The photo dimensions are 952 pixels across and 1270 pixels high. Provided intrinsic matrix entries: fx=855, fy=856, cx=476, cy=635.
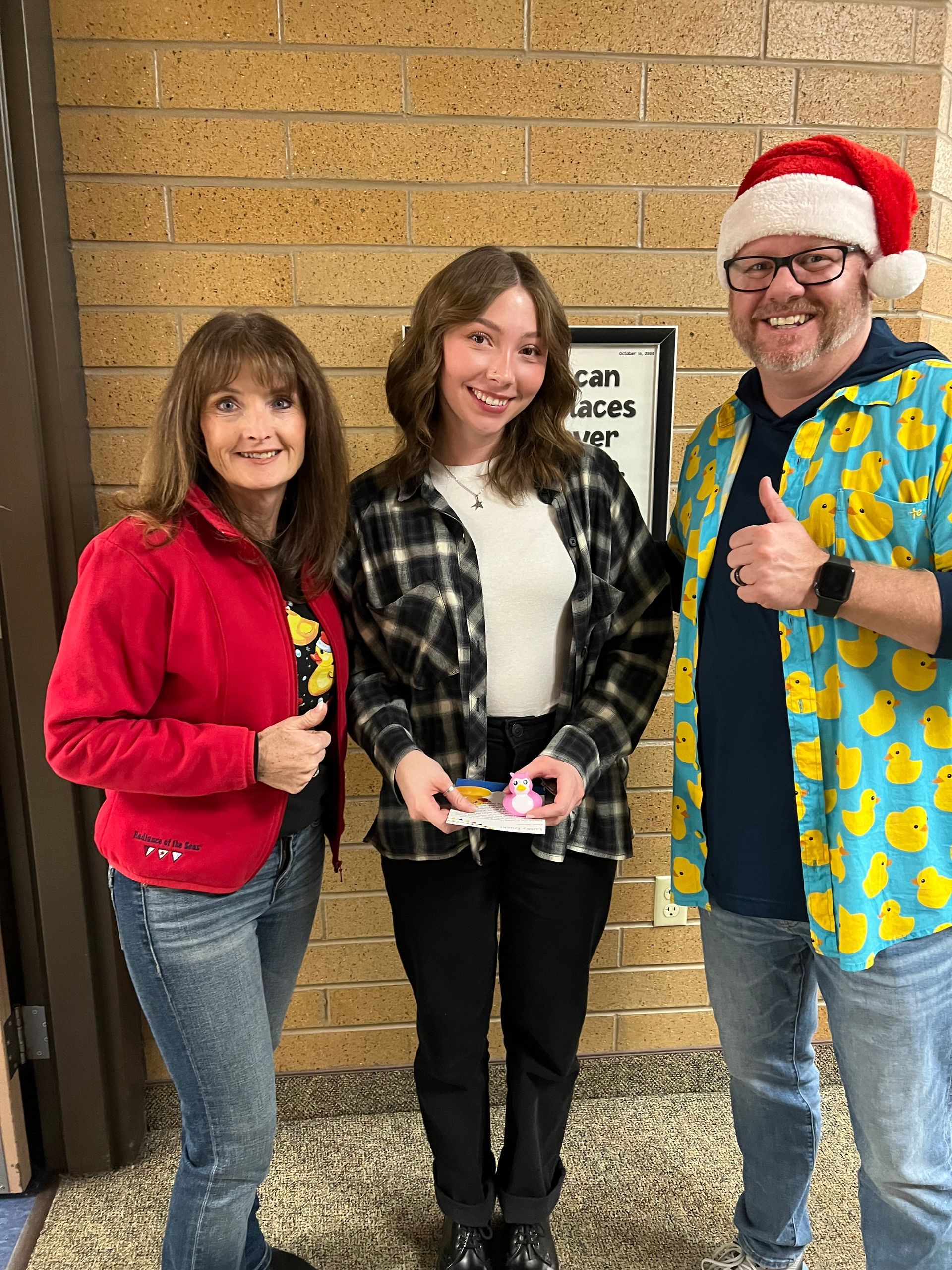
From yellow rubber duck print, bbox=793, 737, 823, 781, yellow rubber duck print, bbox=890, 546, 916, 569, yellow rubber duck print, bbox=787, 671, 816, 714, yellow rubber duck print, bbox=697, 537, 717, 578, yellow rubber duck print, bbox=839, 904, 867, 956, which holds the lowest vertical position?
yellow rubber duck print, bbox=839, 904, 867, 956

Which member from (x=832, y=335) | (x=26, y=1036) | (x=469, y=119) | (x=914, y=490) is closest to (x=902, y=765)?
(x=914, y=490)

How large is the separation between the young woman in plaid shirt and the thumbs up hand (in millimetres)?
325

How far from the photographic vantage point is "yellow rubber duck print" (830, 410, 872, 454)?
1244 millimetres

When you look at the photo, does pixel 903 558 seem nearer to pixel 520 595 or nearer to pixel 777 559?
pixel 777 559

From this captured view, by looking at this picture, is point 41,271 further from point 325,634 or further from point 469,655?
point 469,655

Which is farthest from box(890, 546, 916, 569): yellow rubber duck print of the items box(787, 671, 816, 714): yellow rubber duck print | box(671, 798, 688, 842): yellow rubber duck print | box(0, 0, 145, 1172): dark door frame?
box(0, 0, 145, 1172): dark door frame

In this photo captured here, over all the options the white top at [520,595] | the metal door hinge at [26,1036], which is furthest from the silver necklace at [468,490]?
the metal door hinge at [26,1036]

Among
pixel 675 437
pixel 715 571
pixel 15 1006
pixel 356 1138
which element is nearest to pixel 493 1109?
pixel 356 1138

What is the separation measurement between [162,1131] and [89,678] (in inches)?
59.1

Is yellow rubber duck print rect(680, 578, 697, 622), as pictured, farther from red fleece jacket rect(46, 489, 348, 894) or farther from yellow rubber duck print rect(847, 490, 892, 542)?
red fleece jacket rect(46, 489, 348, 894)

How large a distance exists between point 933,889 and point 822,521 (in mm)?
558

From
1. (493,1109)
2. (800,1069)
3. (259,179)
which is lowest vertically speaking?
(493,1109)

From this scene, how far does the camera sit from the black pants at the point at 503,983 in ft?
4.95

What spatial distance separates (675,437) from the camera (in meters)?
2.01
